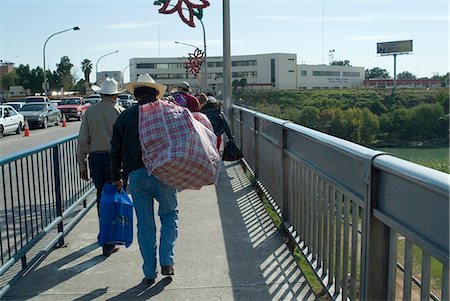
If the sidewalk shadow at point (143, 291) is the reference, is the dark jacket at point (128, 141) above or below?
above

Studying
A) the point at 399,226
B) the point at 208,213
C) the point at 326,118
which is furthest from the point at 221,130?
the point at 326,118

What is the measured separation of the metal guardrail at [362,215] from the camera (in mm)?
2088

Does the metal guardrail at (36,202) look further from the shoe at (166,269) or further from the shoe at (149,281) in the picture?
the shoe at (166,269)

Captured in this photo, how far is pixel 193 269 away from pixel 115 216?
89cm

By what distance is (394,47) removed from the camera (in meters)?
135

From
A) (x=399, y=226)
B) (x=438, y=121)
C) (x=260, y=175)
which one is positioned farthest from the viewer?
(x=438, y=121)

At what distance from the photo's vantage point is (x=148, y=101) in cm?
449

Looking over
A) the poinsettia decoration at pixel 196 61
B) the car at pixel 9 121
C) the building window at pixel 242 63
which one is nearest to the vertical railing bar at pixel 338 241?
the car at pixel 9 121

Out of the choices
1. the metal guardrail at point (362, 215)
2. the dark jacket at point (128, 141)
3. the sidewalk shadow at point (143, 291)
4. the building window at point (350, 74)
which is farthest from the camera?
the building window at point (350, 74)

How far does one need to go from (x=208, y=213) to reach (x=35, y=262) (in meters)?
2.50

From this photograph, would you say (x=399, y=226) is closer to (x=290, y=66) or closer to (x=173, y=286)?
(x=173, y=286)

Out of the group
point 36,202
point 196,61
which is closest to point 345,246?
point 36,202

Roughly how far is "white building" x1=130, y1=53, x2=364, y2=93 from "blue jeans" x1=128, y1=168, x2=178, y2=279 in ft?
398

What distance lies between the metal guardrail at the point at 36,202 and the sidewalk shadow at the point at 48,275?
0.08 meters
